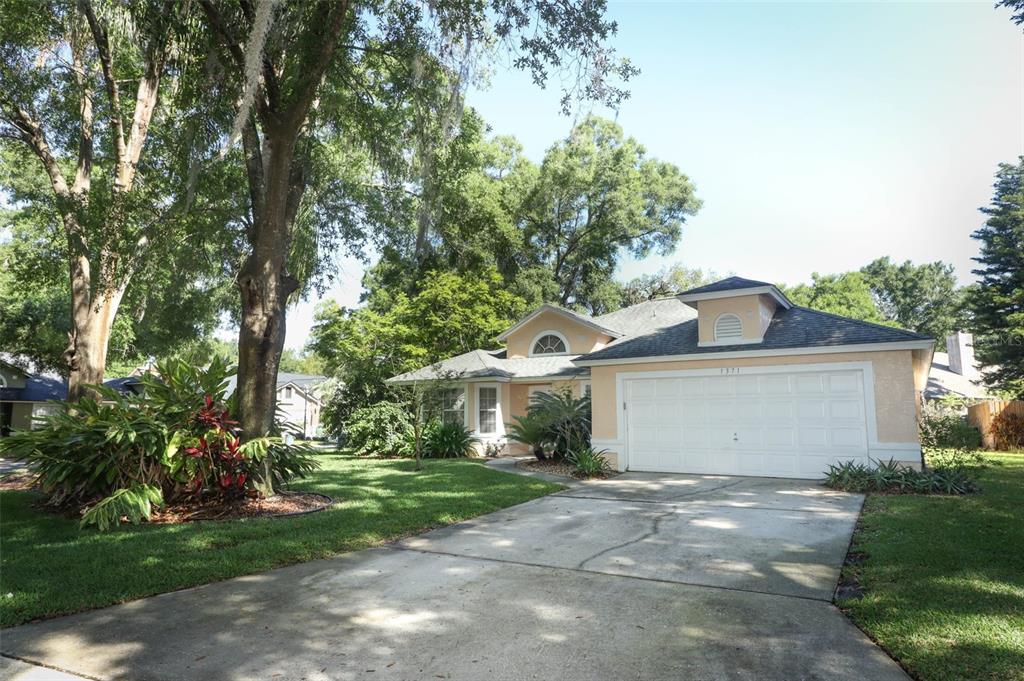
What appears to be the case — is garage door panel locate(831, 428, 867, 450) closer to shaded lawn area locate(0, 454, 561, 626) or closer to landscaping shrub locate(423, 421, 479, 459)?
shaded lawn area locate(0, 454, 561, 626)

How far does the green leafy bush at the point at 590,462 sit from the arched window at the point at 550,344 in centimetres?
706

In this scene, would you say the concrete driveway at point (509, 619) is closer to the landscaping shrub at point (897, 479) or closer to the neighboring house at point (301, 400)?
the landscaping shrub at point (897, 479)

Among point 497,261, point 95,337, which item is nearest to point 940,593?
point 95,337

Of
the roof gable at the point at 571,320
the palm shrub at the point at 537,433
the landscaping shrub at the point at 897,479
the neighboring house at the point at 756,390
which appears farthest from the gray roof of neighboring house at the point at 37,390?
the landscaping shrub at the point at 897,479

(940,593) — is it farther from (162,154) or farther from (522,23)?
(162,154)

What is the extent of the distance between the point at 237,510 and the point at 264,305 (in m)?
2.98

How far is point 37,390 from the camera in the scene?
29.8 meters

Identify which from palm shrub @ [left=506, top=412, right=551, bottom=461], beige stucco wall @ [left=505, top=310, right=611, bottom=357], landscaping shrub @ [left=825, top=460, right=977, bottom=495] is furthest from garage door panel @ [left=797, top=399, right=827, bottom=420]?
beige stucco wall @ [left=505, top=310, right=611, bottom=357]

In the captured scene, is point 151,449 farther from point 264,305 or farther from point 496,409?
point 496,409

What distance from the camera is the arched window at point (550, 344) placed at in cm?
1964

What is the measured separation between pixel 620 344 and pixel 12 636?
11932mm

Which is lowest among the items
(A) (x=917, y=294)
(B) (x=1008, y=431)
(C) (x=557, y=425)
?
(B) (x=1008, y=431)

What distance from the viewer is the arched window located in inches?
773

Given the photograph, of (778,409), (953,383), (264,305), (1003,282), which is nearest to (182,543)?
(264,305)
